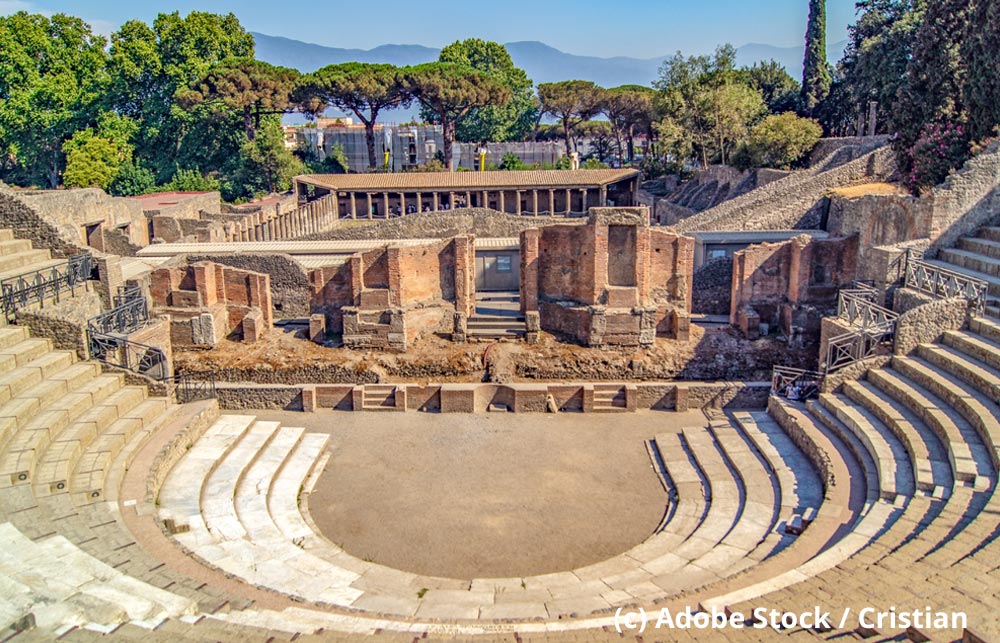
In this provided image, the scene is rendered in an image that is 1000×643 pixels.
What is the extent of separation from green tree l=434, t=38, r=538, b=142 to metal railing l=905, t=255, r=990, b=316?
148 ft

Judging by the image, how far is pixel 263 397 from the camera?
19.4 m

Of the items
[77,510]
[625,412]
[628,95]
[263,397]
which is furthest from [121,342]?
[628,95]

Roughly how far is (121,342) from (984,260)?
752 inches

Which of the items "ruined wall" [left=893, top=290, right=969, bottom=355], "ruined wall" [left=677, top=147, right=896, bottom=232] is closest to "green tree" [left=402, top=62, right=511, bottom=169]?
"ruined wall" [left=677, top=147, right=896, bottom=232]

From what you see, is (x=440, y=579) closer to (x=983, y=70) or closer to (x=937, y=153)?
(x=937, y=153)

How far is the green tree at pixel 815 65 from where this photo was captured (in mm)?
47469

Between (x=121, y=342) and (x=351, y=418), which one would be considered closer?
(x=121, y=342)

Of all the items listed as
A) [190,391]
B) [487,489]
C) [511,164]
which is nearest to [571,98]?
[511,164]

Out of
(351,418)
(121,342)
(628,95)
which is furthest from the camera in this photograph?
(628,95)

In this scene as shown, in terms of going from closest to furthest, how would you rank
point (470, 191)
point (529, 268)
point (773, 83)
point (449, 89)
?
point (529, 268)
point (470, 191)
point (773, 83)
point (449, 89)

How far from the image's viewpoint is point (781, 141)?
37.1m

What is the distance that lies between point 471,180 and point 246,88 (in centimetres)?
1713

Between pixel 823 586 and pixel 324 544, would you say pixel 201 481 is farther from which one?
pixel 823 586

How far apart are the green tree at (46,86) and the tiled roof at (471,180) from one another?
1764 centimetres
